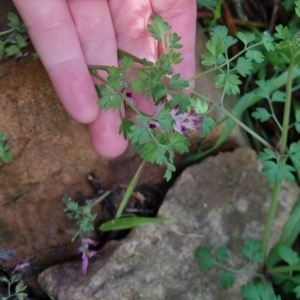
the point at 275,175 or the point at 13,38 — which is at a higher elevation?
the point at 13,38

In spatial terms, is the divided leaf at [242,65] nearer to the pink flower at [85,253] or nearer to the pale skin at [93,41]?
the pale skin at [93,41]

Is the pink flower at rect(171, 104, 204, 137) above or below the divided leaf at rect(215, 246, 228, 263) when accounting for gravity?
above

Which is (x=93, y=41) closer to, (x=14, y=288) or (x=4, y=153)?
(x=4, y=153)

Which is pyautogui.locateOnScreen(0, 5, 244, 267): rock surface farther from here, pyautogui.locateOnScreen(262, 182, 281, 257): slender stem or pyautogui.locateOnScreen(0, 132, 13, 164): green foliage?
pyautogui.locateOnScreen(262, 182, 281, 257): slender stem

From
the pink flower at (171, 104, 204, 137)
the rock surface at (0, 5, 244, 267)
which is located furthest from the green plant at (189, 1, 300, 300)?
the rock surface at (0, 5, 244, 267)

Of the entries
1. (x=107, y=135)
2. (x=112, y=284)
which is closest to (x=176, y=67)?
(x=107, y=135)

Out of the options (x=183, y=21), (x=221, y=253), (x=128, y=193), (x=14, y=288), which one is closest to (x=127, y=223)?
(x=128, y=193)

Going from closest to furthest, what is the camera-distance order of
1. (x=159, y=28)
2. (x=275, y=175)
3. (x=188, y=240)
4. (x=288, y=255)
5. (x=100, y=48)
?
(x=159, y=28) < (x=275, y=175) < (x=100, y=48) < (x=288, y=255) < (x=188, y=240)

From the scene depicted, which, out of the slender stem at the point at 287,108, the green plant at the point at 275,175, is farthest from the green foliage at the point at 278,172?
the slender stem at the point at 287,108
